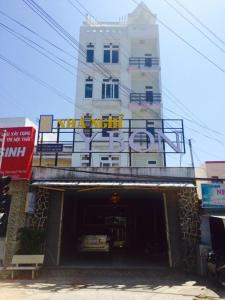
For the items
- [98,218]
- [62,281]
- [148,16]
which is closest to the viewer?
[62,281]

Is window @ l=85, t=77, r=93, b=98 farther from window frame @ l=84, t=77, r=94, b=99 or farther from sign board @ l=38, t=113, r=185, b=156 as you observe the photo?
sign board @ l=38, t=113, r=185, b=156

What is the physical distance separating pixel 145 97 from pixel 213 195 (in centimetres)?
1796

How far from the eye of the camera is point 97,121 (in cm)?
1561

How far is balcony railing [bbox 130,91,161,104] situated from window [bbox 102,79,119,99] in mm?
1566

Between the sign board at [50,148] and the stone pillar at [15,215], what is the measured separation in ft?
7.76

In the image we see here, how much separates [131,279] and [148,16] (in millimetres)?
28577

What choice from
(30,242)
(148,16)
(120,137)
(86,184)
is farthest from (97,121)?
(148,16)

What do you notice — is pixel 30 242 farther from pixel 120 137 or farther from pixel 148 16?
pixel 148 16

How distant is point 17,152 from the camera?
13.6 meters

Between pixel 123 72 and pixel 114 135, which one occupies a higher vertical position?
pixel 123 72

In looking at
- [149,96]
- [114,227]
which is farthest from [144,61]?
[114,227]

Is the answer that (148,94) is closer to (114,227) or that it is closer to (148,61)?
(148,61)

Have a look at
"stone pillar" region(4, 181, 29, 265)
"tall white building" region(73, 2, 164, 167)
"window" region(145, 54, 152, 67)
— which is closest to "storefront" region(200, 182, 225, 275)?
"stone pillar" region(4, 181, 29, 265)

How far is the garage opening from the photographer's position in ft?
52.9
